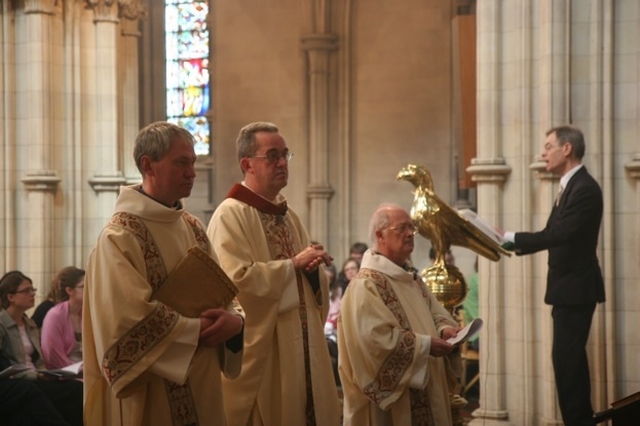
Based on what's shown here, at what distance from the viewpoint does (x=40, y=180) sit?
34.0 ft

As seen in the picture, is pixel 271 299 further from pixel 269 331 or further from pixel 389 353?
pixel 389 353

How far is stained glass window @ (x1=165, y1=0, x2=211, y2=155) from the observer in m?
16.5

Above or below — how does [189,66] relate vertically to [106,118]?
above

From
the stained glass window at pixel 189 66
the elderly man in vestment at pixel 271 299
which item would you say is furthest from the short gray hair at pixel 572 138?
the stained glass window at pixel 189 66

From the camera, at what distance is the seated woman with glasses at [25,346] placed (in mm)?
7973

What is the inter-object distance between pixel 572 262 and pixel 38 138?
5047mm

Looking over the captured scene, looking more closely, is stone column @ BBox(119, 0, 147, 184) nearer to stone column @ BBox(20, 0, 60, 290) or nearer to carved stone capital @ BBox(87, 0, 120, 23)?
carved stone capital @ BBox(87, 0, 120, 23)

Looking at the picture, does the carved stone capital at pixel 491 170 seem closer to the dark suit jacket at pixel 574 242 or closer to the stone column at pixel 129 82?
the dark suit jacket at pixel 574 242

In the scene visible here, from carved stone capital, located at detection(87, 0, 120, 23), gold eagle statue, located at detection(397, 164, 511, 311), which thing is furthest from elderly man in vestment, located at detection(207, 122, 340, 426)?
carved stone capital, located at detection(87, 0, 120, 23)

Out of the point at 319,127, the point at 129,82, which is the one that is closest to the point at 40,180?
the point at 129,82

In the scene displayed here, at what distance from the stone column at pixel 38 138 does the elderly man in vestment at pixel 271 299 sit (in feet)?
17.0

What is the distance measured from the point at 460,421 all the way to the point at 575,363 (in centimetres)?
78

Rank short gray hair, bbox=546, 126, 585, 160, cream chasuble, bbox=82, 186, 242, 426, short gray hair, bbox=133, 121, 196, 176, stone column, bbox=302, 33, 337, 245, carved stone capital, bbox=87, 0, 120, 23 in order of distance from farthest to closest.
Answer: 1. stone column, bbox=302, 33, 337, 245
2. carved stone capital, bbox=87, 0, 120, 23
3. short gray hair, bbox=546, 126, 585, 160
4. short gray hair, bbox=133, 121, 196, 176
5. cream chasuble, bbox=82, 186, 242, 426

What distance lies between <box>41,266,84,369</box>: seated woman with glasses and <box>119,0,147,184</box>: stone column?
100 inches
